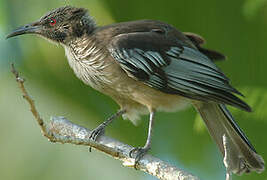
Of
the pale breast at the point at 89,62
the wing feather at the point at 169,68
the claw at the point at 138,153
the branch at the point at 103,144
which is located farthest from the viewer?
the pale breast at the point at 89,62

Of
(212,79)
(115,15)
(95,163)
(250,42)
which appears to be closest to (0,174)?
(95,163)

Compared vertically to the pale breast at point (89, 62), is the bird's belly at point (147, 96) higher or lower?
lower

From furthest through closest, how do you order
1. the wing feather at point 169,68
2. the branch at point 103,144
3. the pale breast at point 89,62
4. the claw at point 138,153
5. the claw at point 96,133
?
the claw at point 96,133, the pale breast at point 89,62, the wing feather at point 169,68, the claw at point 138,153, the branch at point 103,144

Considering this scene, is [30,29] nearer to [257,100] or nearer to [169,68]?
[169,68]

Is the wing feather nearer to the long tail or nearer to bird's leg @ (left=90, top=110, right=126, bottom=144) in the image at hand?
the long tail

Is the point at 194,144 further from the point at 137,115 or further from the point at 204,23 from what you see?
the point at 204,23

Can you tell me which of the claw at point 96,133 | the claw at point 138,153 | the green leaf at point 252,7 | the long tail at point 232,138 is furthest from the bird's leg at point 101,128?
the green leaf at point 252,7

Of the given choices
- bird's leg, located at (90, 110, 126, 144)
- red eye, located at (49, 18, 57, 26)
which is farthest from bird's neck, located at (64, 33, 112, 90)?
bird's leg, located at (90, 110, 126, 144)

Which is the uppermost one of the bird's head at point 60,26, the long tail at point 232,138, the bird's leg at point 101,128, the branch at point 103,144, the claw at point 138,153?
the bird's head at point 60,26

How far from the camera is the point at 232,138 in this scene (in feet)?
14.9

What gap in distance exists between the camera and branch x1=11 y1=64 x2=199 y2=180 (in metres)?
3.16

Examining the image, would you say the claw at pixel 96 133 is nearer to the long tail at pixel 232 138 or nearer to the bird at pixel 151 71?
the bird at pixel 151 71

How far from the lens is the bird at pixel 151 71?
433cm

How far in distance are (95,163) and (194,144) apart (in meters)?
1.23
